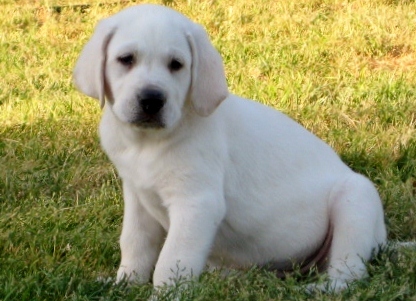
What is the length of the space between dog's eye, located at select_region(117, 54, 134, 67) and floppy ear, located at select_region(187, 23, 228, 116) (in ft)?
0.92

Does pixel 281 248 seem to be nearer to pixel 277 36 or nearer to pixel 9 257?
pixel 9 257

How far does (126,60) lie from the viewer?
4.25 meters

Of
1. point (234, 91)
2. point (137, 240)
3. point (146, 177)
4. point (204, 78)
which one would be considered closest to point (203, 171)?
point (146, 177)

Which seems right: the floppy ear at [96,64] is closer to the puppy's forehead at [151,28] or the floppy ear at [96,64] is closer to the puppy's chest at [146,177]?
the puppy's forehead at [151,28]

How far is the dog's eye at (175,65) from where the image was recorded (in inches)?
167

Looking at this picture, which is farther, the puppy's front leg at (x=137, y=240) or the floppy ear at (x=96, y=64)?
the puppy's front leg at (x=137, y=240)

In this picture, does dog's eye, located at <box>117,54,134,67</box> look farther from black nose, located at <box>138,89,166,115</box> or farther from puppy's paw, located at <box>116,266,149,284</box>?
puppy's paw, located at <box>116,266,149,284</box>

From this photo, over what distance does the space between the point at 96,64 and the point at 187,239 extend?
88 cm

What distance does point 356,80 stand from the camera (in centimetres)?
771

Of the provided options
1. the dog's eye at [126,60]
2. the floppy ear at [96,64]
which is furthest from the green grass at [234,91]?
the dog's eye at [126,60]

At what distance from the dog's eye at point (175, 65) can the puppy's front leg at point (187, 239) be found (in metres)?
0.57

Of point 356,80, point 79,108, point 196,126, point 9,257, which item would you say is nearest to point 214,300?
point 196,126

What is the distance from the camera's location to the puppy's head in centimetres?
418

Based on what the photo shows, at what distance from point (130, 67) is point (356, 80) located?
3784 mm
